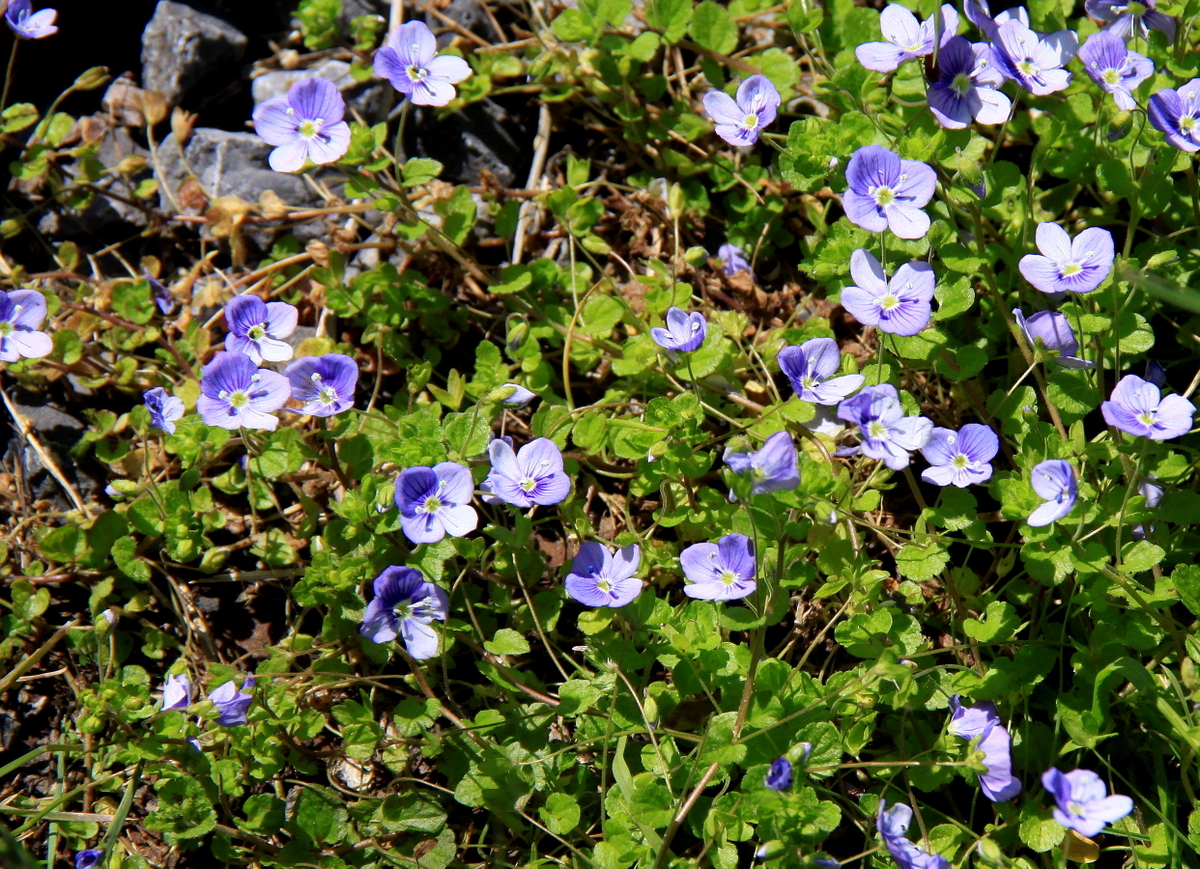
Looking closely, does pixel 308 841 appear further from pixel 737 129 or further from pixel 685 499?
pixel 737 129

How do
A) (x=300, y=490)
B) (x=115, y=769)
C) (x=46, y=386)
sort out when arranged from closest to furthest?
1. (x=115, y=769)
2. (x=300, y=490)
3. (x=46, y=386)

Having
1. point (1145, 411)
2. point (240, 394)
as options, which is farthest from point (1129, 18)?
point (240, 394)

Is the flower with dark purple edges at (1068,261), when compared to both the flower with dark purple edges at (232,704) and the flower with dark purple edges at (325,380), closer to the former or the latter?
the flower with dark purple edges at (325,380)

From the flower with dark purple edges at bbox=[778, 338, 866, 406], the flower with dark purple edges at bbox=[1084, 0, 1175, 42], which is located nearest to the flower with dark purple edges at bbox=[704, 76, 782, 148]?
the flower with dark purple edges at bbox=[778, 338, 866, 406]

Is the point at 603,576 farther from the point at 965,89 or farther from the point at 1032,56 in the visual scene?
the point at 1032,56

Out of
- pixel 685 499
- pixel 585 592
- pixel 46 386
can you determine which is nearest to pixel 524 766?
pixel 585 592
